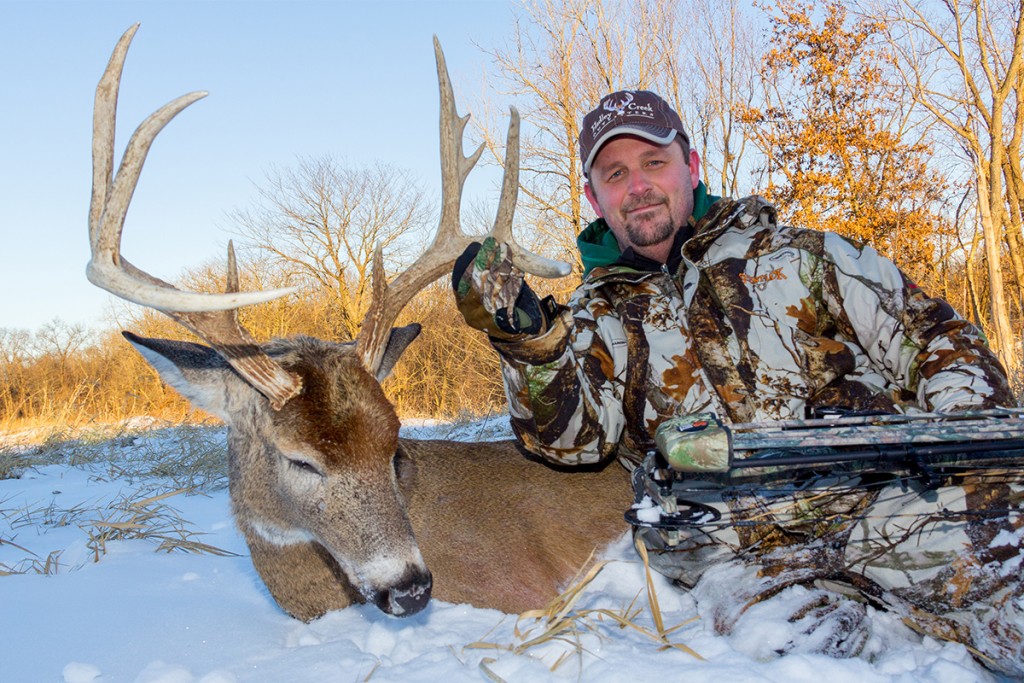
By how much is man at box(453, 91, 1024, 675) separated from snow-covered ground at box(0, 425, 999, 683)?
15 cm

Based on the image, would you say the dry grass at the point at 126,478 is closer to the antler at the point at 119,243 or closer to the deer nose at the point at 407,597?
the antler at the point at 119,243

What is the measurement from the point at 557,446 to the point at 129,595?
180 centimetres

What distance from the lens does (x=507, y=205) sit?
12.0 ft

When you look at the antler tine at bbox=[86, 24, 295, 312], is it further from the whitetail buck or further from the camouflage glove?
the camouflage glove

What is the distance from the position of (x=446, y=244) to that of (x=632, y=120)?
1.13 metres

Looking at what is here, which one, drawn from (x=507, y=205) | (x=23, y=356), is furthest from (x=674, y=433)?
(x=23, y=356)

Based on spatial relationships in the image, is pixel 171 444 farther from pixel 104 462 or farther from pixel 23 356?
pixel 23 356

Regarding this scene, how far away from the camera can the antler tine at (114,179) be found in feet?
8.95

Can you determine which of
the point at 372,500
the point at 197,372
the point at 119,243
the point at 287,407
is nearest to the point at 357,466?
the point at 372,500

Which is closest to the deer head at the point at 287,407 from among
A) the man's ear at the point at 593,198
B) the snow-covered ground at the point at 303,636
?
the snow-covered ground at the point at 303,636

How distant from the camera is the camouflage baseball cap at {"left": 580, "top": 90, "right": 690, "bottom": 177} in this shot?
12.2 feet

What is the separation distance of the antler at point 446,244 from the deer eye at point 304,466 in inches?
19.7

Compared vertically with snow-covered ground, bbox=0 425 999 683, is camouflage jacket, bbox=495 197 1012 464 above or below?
above

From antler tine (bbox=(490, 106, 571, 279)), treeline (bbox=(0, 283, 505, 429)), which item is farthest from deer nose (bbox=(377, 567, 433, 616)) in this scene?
treeline (bbox=(0, 283, 505, 429))
